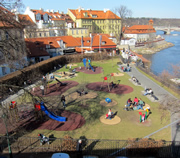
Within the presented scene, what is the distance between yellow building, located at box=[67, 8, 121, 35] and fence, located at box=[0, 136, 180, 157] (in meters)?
72.7

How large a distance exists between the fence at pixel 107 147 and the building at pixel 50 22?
50319 mm

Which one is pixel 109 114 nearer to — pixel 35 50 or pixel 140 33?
pixel 35 50

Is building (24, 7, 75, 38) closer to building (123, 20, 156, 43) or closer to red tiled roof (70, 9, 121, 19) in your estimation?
red tiled roof (70, 9, 121, 19)

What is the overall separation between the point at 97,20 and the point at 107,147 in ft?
263

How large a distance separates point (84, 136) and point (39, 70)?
20597 mm

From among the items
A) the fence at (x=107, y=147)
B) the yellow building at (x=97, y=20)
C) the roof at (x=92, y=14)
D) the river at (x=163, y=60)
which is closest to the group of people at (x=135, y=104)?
the fence at (x=107, y=147)

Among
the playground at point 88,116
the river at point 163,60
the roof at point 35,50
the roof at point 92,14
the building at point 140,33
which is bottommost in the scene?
the river at point 163,60

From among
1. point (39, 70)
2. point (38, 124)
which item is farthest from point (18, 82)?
point (38, 124)

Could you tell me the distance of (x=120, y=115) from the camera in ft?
58.6

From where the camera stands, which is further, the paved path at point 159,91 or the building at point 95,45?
the building at point 95,45

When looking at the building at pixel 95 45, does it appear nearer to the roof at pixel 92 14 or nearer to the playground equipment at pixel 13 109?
the roof at pixel 92 14

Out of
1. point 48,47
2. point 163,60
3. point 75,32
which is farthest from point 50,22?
point 163,60

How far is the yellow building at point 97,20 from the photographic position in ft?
265

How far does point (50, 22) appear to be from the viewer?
243 feet
